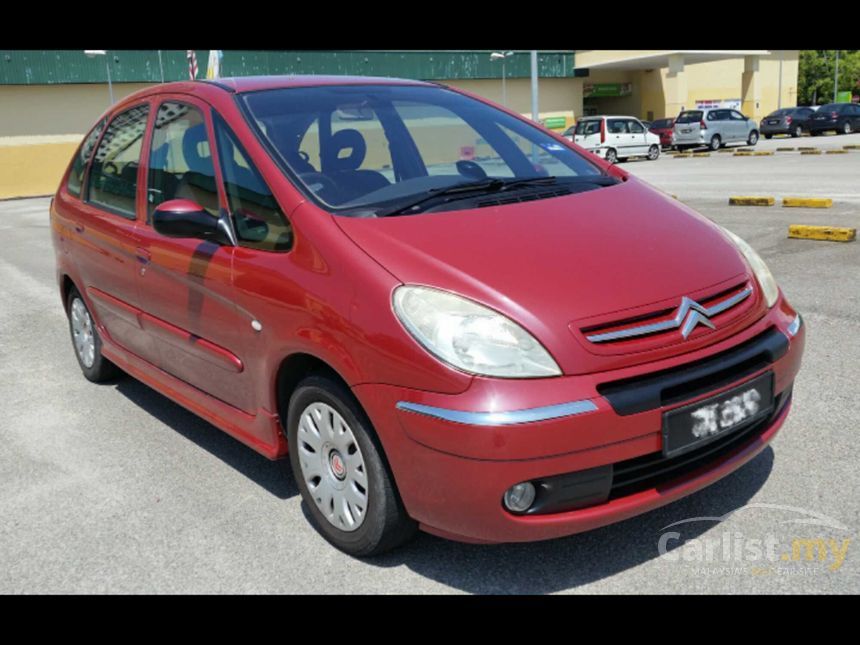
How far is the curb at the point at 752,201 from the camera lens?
1087 cm

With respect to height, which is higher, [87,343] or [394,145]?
[394,145]

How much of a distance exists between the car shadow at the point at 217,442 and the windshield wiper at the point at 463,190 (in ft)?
4.31

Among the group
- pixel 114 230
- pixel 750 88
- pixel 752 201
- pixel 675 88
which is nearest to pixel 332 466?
pixel 114 230

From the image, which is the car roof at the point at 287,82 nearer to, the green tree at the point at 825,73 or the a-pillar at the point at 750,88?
the a-pillar at the point at 750,88

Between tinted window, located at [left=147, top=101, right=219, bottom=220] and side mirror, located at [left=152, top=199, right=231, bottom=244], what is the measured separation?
0.12 m

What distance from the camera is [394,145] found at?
360 centimetres

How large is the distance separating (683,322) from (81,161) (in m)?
3.87

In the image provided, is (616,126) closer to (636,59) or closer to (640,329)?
(636,59)

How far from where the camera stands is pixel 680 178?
57.6 ft

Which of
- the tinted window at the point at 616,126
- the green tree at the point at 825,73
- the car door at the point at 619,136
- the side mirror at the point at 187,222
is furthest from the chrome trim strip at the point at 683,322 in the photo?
the green tree at the point at 825,73

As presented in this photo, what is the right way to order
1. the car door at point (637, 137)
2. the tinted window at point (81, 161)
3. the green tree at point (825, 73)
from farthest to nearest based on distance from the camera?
the green tree at point (825, 73) < the car door at point (637, 137) < the tinted window at point (81, 161)

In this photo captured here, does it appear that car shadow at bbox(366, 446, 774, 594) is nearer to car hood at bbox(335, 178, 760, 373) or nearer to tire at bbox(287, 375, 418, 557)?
tire at bbox(287, 375, 418, 557)
